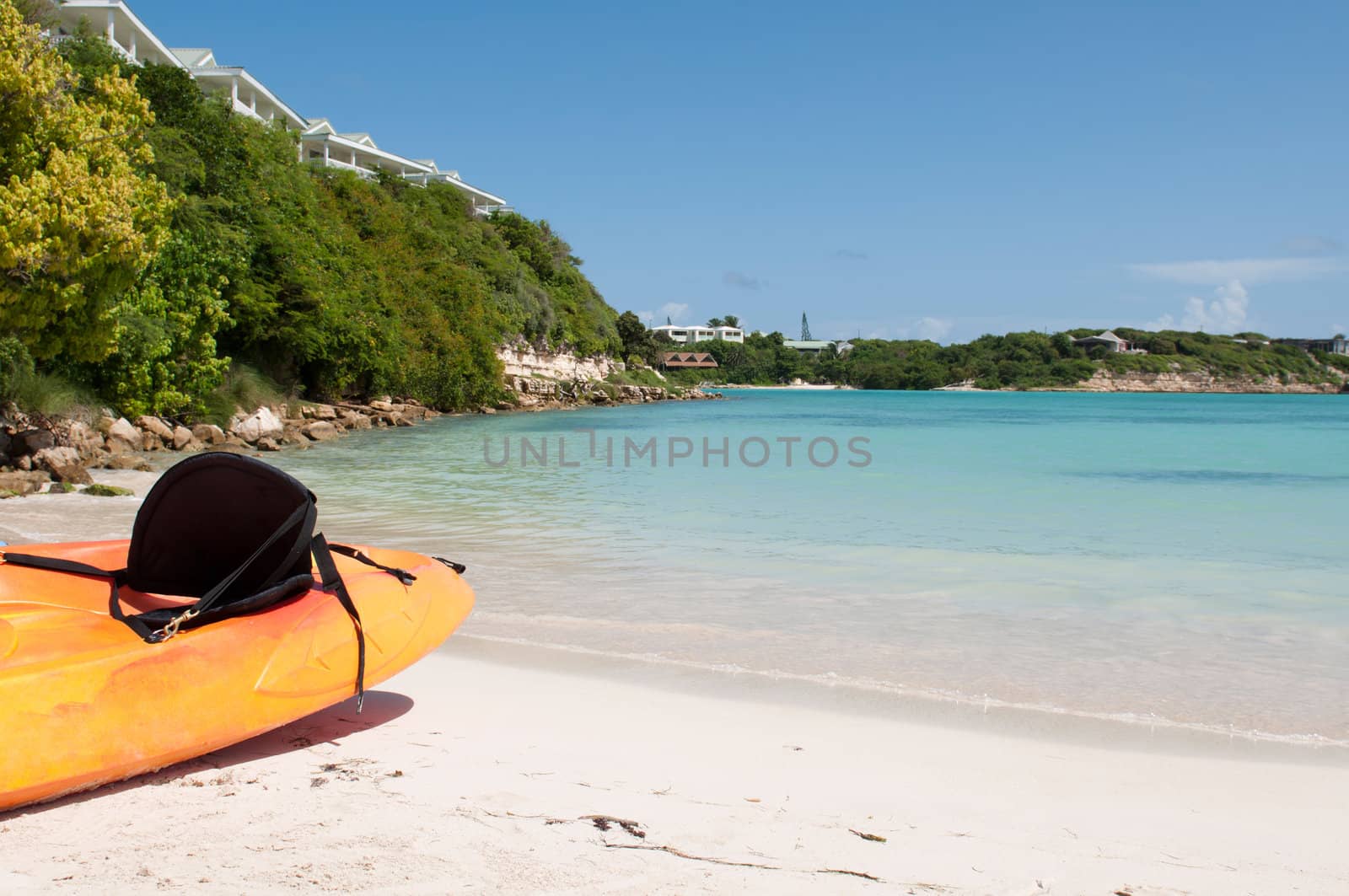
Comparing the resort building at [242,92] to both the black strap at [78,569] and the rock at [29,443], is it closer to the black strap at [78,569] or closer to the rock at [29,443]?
the rock at [29,443]

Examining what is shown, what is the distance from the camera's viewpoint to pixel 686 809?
3236 millimetres

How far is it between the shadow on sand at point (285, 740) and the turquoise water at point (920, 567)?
5.02 ft

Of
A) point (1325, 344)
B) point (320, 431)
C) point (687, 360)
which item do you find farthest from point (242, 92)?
point (1325, 344)

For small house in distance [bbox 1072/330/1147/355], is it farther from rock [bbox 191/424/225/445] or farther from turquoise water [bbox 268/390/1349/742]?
rock [bbox 191/424/225/445]

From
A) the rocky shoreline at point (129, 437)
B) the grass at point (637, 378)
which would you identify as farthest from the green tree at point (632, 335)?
the rocky shoreline at point (129, 437)

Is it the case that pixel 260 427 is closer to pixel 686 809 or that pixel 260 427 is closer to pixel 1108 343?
pixel 686 809

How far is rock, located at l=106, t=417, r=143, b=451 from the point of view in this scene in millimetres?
16531

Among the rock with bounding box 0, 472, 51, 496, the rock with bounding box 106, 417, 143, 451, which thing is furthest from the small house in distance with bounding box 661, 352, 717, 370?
the rock with bounding box 0, 472, 51, 496

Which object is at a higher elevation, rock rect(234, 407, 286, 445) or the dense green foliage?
the dense green foliage

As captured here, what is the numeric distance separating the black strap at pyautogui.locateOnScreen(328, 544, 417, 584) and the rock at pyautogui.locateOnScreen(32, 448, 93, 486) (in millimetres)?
9380

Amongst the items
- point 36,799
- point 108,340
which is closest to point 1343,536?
point 36,799

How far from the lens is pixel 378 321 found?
97.5 feet

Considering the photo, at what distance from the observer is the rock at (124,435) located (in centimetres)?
1653

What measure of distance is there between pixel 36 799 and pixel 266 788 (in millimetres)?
657
